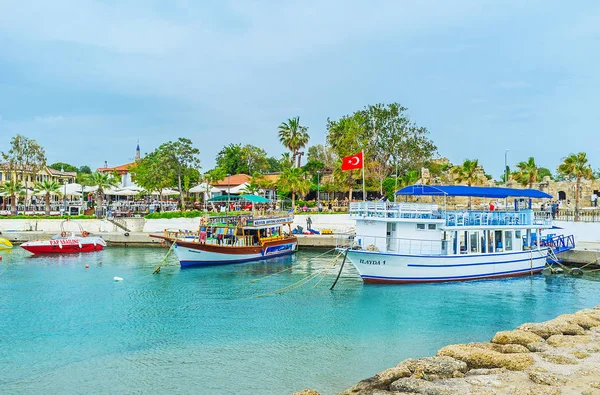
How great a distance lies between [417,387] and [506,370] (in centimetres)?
290

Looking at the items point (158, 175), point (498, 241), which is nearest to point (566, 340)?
point (498, 241)

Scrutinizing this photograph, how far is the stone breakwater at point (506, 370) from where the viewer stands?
36.3 ft

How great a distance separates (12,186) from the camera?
182 ft

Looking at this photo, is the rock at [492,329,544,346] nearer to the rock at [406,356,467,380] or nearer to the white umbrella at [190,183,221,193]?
the rock at [406,356,467,380]

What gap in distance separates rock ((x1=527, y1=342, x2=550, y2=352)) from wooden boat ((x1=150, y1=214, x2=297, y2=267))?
24512mm

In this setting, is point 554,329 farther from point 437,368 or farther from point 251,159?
point 251,159

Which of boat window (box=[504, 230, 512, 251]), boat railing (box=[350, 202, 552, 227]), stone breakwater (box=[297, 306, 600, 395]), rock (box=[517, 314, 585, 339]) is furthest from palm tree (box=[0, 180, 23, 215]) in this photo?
rock (box=[517, 314, 585, 339])

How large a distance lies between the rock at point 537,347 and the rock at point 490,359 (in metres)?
1.20

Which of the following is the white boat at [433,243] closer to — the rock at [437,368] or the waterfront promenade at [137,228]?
the rock at [437,368]

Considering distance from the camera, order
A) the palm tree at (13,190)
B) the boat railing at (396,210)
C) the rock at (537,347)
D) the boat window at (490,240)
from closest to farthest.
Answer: the rock at (537,347)
the boat railing at (396,210)
the boat window at (490,240)
the palm tree at (13,190)

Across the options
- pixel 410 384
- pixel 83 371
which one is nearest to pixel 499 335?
pixel 410 384

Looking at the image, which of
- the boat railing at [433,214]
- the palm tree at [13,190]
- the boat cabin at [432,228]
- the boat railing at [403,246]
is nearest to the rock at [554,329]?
the boat railing at [403,246]

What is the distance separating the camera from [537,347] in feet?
46.6

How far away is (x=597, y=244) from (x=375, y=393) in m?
34.4
